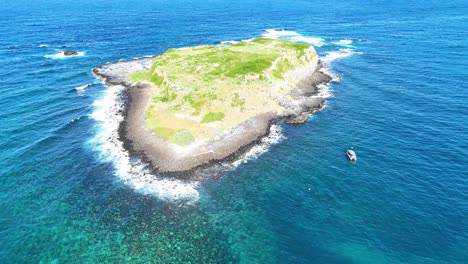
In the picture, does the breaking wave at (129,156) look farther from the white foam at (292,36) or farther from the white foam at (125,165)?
the white foam at (292,36)

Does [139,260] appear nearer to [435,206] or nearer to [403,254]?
[403,254]

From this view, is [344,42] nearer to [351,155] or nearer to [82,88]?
[351,155]

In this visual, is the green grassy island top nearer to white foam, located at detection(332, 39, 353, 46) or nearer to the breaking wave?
the breaking wave

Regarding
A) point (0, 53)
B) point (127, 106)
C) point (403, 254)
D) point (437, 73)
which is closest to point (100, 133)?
point (127, 106)

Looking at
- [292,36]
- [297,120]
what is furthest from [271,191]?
[292,36]

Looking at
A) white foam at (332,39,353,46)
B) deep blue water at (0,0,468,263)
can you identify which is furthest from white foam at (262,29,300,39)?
deep blue water at (0,0,468,263)
